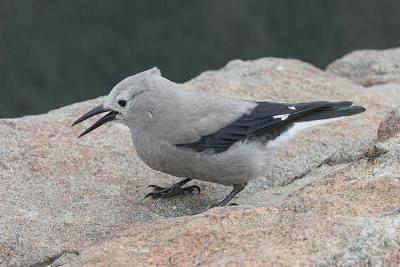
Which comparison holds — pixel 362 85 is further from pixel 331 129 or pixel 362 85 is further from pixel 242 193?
pixel 242 193

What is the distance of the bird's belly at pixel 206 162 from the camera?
3238 millimetres

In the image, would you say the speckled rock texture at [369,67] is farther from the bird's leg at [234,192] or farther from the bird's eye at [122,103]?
the bird's eye at [122,103]

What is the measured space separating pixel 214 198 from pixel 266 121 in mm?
451

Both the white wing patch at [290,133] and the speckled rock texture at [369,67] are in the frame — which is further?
the speckled rock texture at [369,67]

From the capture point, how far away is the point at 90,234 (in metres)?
3.03

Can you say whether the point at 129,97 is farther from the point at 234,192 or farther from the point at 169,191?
the point at 234,192

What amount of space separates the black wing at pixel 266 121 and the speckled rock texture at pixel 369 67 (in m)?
1.83

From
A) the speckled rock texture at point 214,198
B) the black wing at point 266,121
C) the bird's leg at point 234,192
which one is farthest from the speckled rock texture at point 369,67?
the bird's leg at point 234,192

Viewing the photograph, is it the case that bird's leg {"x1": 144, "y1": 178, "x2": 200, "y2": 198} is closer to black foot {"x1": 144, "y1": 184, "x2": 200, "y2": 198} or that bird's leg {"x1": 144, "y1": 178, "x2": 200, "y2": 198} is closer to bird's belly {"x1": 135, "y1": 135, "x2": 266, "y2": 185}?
black foot {"x1": 144, "y1": 184, "x2": 200, "y2": 198}

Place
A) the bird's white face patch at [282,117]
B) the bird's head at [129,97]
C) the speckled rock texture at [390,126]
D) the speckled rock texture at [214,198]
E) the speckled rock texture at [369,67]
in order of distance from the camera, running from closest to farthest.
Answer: the speckled rock texture at [214,198]
the speckled rock texture at [390,126]
the bird's head at [129,97]
the bird's white face patch at [282,117]
the speckled rock texture at [369,67]

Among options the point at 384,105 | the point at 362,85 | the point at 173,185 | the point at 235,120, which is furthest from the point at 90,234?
the point at 362,85

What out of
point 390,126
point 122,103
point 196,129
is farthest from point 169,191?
point 390,126

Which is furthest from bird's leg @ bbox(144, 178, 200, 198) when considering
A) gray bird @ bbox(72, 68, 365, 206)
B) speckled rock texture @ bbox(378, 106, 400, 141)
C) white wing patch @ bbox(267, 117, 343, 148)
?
speckled rock texture @ bbox(378, 106, 400, 141)

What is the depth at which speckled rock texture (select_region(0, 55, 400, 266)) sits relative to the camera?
2.27m
